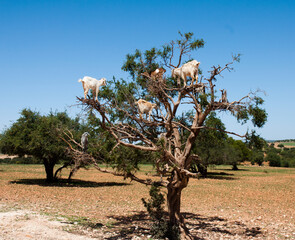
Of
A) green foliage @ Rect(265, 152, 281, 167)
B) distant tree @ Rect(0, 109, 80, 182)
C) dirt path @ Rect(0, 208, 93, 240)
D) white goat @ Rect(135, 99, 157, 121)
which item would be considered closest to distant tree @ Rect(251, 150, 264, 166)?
green foliage @ Rect(265, 152, 281, 167)

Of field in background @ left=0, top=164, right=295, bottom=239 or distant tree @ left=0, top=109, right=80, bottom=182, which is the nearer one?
field in background @ left=0, top=164, right=295, bottom=239

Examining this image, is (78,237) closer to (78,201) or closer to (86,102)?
(86,102)

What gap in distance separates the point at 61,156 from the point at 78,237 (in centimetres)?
1577

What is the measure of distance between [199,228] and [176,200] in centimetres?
246

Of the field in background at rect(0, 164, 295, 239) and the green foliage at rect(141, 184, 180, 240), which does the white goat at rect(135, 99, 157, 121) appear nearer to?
the field in background at rect(0, 164, 295, 239)

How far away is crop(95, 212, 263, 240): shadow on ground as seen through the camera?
10.2 m

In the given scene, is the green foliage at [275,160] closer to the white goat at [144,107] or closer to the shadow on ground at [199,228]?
the shadow on ground at [199,228]

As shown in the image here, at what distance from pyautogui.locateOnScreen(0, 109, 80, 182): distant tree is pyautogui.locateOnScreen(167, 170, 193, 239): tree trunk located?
13559mm

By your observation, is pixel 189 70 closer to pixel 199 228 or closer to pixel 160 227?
pixel 160 227

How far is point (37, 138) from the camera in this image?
22734mm

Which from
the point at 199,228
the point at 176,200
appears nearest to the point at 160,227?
the point at 176,200

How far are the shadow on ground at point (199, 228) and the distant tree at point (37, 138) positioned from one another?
11.0 meters

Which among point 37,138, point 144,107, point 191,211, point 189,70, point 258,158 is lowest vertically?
point 191,211

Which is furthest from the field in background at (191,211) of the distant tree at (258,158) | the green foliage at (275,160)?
the green foliage at (275,160)
